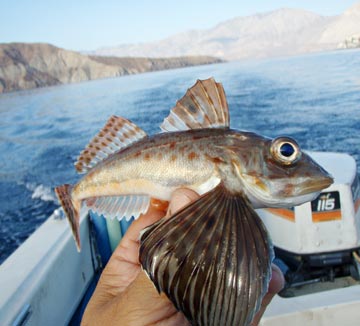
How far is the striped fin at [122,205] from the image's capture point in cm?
296

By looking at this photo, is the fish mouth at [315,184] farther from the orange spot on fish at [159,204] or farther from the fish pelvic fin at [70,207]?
the fish pelvic fin at [70,207]

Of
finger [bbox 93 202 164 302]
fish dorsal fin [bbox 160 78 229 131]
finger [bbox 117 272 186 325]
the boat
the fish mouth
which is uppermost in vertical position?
fish dorsal fin [bbox 160 78 229 131]

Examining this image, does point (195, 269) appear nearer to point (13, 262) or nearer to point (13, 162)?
point (13, 262)

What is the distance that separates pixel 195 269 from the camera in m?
2.02

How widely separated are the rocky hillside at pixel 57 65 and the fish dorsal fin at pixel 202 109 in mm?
132071

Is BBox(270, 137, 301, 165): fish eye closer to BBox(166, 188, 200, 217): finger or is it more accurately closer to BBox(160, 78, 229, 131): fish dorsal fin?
BBox(160, 78, 229, 131): fish dorsal fin

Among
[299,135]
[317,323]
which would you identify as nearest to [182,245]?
[317,323]

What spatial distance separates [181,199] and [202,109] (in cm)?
80

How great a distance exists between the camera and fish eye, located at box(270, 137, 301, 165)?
2359mm

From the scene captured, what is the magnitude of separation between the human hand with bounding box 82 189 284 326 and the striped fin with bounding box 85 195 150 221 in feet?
0.34

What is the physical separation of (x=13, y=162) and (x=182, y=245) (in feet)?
68.4

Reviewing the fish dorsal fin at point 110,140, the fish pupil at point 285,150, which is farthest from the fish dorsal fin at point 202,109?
the fish pupil at point 285,150

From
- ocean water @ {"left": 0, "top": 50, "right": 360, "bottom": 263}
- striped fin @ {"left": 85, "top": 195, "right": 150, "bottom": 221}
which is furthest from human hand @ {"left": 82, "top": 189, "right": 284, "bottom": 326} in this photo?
ocean water @ {"left": 0, "top": 50, "right": 360, "bottom": 263}

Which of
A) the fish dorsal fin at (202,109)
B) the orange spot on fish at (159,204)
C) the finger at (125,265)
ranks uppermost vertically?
the fish dorsal fin at (202,109)
